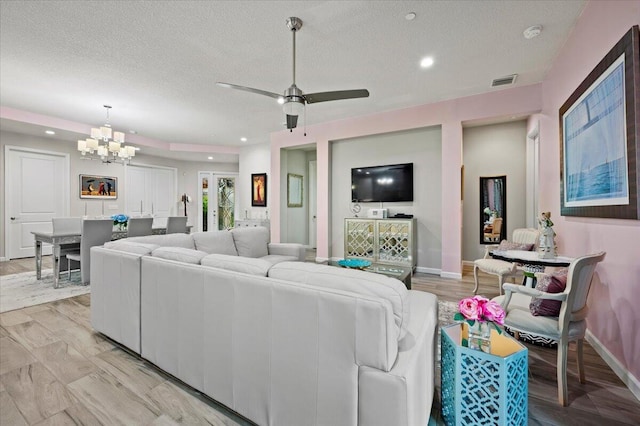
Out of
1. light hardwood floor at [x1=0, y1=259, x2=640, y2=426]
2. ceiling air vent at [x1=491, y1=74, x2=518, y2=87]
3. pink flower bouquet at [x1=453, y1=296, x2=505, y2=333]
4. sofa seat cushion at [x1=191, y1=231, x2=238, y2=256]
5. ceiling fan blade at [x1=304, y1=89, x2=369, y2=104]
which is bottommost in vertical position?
light hardwood floor at [x1=0, y1=259, x2=640, y2=426]

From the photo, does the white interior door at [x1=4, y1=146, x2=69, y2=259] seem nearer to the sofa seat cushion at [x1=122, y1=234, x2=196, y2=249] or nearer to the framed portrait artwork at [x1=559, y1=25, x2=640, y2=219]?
the sofa seat cushion at [x1=122, y1=234, x2=196, y2=249]

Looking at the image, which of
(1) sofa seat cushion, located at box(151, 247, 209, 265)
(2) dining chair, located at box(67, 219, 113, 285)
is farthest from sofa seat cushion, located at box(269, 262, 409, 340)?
(2) dining chair, located at box(67, 219, 113, 285)

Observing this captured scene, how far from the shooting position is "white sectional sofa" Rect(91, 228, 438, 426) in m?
1.01

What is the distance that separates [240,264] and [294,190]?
534 centimetres

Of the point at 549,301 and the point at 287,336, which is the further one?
the point at 549,301

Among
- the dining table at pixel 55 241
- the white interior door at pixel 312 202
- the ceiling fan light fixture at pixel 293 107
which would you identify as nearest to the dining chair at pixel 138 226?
the dining table at pixel 55 241

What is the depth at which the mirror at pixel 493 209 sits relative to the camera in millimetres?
4840

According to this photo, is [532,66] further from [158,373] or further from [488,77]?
[158,373]

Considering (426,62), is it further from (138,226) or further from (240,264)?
(138,226)

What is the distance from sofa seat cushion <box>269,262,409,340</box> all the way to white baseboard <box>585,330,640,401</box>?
1696mm

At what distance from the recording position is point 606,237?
203 cm

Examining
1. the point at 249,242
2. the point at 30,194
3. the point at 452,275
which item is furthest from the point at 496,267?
the point at 30,194

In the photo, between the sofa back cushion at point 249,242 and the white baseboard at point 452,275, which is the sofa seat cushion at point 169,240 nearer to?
the sofa back cushion at point 249,242

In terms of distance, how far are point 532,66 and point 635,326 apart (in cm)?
299
